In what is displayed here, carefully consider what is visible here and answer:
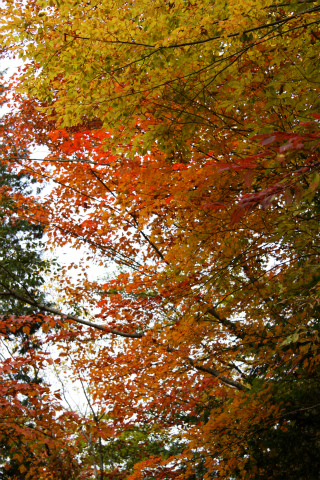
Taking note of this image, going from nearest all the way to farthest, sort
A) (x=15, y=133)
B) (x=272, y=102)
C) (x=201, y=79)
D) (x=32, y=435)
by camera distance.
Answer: (x=272, y=102) → (x=201, y=79) → (x=32, y=435) → (x=15, y=133)

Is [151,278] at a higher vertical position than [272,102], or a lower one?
higher

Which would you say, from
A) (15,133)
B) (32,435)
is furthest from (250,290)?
(15,133)

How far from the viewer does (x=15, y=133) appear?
731 cm

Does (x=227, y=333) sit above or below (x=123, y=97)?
below

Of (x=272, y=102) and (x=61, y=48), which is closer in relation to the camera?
(x=272, y=102)

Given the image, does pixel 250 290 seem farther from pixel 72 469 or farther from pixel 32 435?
pixel 72 469

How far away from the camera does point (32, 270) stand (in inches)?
297

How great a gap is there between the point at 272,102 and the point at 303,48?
2.43ft

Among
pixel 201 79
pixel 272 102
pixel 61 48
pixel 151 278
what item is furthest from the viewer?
pixel 151 278

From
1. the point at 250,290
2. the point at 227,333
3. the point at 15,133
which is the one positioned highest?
the point at 15,133

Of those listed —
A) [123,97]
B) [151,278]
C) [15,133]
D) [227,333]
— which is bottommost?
[227,333]

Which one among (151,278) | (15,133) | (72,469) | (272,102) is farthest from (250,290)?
(15,133)

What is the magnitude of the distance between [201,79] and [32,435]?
3.34 m

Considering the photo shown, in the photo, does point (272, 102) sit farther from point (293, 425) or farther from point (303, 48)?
point (293, 425)
